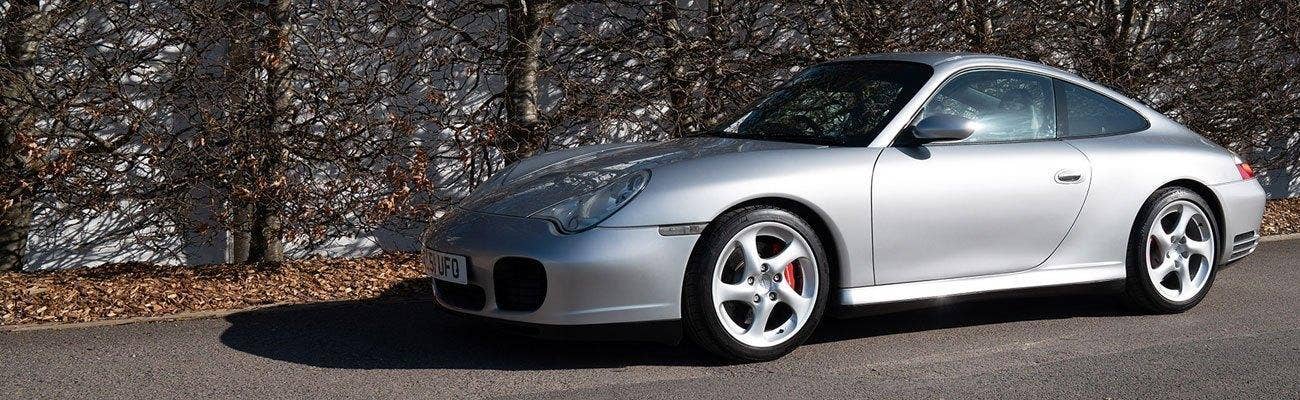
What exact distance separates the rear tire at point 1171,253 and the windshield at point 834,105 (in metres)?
1.29

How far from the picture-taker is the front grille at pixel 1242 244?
649 cm

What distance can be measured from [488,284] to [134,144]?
117 inches

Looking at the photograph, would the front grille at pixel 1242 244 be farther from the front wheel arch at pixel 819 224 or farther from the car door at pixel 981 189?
the front wheel arch at pixel 819 224

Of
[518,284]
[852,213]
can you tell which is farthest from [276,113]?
[852,213]

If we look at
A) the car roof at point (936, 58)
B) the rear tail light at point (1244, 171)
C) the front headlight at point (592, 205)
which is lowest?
the rear tail light at point (1244, 171)

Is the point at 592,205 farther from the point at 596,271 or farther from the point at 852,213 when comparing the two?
the point at 852,213

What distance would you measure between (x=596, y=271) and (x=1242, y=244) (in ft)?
11.5

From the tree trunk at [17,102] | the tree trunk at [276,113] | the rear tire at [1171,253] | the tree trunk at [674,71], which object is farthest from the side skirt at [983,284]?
the tree trunk at [17,102]

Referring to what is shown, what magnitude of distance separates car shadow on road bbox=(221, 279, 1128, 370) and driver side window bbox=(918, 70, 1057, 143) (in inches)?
34.6

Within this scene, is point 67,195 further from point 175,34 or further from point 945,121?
point 945,121

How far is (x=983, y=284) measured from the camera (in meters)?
5.72

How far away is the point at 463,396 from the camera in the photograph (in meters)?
4.70

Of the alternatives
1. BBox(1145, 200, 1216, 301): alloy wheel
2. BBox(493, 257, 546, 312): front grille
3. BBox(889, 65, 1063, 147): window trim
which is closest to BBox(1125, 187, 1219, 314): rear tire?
BBox(1145, 200, 1216, 301): alloy wheel

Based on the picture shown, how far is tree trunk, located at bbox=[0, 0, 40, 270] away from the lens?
260 inches
